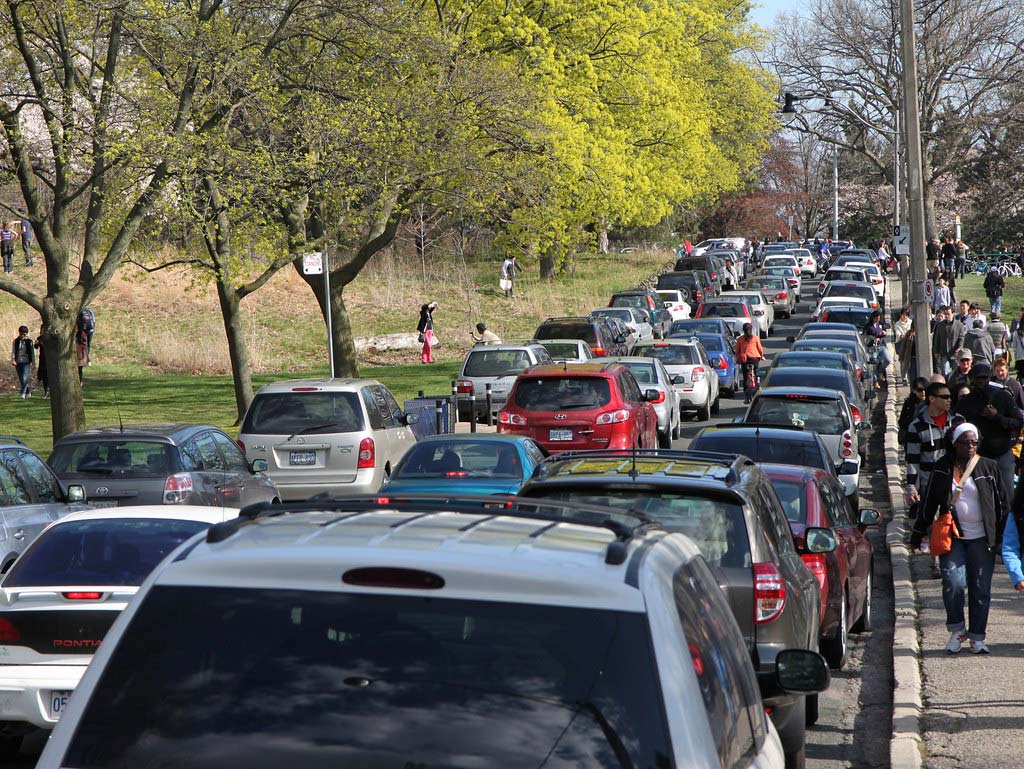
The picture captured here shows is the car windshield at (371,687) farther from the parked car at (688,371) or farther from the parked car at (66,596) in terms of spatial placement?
the parked car at (688,371)

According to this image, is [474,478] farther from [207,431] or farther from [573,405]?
[573,405]

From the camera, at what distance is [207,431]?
15.8 m

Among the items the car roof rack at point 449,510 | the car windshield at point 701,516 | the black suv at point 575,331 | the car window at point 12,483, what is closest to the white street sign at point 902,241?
the black suv at point 575,331

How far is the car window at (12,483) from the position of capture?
12.0 metres

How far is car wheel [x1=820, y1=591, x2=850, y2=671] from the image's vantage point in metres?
10.4

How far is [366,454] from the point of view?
18406mm

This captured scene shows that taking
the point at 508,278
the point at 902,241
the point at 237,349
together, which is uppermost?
the point at 902,241

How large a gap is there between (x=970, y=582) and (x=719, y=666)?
7.57m

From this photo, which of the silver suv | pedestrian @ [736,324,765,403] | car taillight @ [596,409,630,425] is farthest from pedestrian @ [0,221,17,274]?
car taillight @ [596,409,630,425]

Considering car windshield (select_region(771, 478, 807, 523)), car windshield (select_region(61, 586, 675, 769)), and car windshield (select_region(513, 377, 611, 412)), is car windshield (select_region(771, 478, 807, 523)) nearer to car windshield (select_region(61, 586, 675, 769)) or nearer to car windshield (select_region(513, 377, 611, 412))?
car windshield (select_region(61, 586, 675, 769))

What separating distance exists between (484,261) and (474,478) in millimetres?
53056

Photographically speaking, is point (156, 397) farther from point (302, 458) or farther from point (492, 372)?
point (302, 458)

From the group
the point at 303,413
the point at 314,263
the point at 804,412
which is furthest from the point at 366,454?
the point at 804,412

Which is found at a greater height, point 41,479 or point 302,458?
point 41,479
